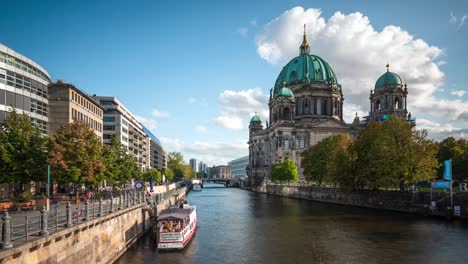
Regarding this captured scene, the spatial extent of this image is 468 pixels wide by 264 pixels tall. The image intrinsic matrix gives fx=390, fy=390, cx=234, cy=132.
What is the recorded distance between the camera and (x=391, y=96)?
168 meters

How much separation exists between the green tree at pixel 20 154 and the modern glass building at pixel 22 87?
214 inches

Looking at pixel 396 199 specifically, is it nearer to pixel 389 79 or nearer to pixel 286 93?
pixel 389 79

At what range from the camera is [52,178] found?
49.3 m

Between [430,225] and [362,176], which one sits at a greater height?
[362,176]

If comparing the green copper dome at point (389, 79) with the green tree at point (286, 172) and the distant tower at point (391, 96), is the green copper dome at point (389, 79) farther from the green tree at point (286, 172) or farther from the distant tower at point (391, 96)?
the green tree at point (286, 172)

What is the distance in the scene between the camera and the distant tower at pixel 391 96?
551ft

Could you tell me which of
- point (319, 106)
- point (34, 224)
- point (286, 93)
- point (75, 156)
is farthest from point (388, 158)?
point (319, 106)

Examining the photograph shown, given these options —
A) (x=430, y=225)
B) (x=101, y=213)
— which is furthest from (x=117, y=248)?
(x=430, y=225)

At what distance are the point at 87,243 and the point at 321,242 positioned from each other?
91.1 ft

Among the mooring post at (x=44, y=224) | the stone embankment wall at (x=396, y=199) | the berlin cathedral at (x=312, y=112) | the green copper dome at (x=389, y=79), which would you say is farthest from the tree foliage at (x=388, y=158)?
the green copper dome at (x=389, y=79)

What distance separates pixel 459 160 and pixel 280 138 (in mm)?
95318

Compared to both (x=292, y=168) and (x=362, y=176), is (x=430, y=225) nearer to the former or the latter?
(x=362, y=176)

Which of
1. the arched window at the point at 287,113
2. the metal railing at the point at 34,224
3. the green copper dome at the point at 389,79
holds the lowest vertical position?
the metal railing at the point at 34,224

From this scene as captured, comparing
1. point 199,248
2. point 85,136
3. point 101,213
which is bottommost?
point 199,248
